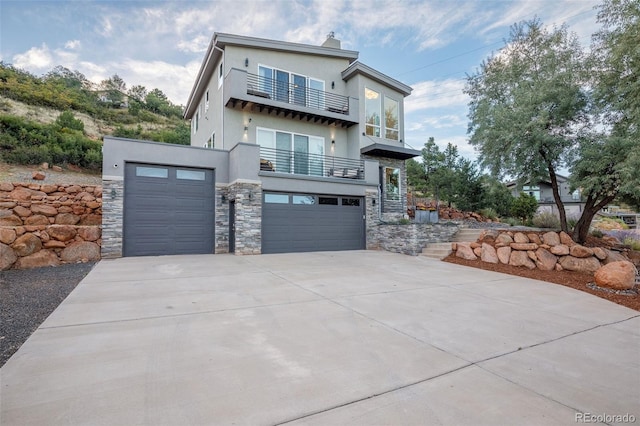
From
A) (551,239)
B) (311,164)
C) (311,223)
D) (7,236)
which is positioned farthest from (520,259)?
(7,236)

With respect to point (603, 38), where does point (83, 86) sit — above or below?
above

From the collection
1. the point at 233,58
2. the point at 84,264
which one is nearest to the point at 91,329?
the point at 84,264

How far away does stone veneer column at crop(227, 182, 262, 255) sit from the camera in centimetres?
1066

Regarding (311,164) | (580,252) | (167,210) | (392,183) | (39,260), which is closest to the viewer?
(580,252)

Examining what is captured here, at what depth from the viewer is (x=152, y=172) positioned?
34.3 feet

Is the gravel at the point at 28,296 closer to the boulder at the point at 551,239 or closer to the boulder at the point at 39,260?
the boulder at the point at 39,260

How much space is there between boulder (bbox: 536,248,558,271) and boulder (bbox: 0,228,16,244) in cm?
1340

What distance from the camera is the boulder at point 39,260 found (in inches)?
308

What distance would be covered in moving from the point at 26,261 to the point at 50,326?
5903 mm

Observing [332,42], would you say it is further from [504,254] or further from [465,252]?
[504,254]

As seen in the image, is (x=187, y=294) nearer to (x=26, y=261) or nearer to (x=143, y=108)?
(x=26, y=261)

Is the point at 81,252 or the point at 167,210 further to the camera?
the point at 167,210

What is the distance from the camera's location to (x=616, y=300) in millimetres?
5469

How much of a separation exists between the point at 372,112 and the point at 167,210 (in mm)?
10164
